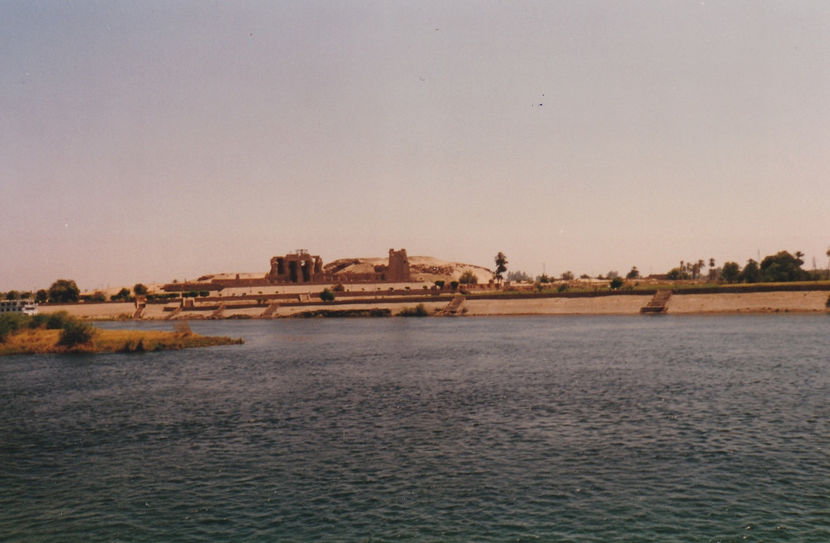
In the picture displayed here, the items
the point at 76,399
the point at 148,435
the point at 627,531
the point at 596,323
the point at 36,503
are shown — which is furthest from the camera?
the point at 596,323

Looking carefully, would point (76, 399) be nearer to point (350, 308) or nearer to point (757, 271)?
point (350, 308)

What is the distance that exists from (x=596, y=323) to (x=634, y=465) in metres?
72.0

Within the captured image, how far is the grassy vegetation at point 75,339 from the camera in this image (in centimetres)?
7125

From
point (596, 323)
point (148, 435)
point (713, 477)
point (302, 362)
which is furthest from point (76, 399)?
point (596, 323)

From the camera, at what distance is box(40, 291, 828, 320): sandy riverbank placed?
96125 millimetres

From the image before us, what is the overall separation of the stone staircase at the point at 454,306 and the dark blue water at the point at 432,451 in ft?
239

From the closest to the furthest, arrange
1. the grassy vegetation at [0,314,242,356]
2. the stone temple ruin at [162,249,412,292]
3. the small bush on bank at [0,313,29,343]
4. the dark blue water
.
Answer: the dark blue water < the grassy vegetation at [0,314,242,356] < the small bush on bank at [0,313,29,343] < the stone temple ruin at [162,249,412,292]

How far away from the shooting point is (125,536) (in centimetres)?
1792

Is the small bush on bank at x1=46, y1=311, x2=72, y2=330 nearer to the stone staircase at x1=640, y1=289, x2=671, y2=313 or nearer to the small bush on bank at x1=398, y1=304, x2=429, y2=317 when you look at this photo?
the small bush on bank at x1=398, y1=304, x2=429, y2=317

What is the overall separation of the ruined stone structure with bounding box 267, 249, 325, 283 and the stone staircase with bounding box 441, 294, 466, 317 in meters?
67.9

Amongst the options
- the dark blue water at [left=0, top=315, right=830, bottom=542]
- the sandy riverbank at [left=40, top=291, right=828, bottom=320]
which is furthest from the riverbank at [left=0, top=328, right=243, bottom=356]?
the sandy riverbank at [left=40, top=291, right=828, bottom=320]

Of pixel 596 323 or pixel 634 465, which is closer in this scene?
pixel 634 465

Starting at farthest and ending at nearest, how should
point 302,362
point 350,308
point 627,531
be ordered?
point 350,308
point 302,362
point 627,531

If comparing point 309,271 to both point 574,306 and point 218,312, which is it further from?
point 574,306
